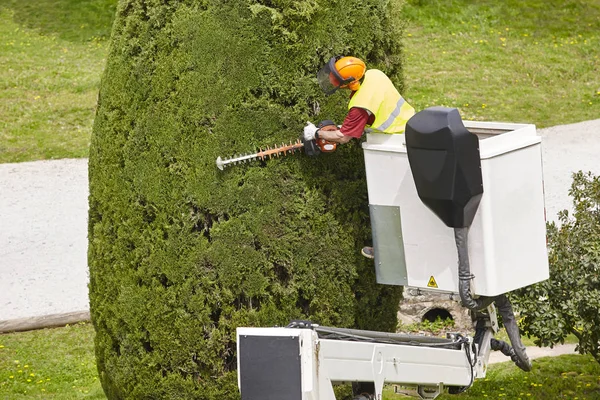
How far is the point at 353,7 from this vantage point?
19.8ft

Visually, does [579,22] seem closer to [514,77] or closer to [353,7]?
[514,77]

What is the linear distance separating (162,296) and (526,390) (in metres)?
3.95

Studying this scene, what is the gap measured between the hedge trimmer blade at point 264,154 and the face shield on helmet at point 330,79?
1.13 feet

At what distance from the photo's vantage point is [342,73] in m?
5.68

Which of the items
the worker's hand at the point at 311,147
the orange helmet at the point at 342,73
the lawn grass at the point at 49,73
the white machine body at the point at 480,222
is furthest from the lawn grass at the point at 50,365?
the lawn grass at the point at 49,73

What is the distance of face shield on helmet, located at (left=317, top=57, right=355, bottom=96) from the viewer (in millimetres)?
5684

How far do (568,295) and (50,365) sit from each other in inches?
173

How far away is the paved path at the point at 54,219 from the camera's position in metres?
11.4

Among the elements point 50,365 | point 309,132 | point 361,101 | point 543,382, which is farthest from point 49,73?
point 361,101

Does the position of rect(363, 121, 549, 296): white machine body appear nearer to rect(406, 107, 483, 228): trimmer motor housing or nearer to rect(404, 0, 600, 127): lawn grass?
rect(406, 107, 483, 228): trimmer motor housing

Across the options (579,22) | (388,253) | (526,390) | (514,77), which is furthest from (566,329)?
(579,22)

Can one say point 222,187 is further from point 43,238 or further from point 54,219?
point 54,219

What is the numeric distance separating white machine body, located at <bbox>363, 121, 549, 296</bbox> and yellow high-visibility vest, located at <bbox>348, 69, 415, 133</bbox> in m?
0.07

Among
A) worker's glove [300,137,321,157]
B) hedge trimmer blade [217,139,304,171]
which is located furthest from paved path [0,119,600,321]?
worker's glove [300,137,321,157]
